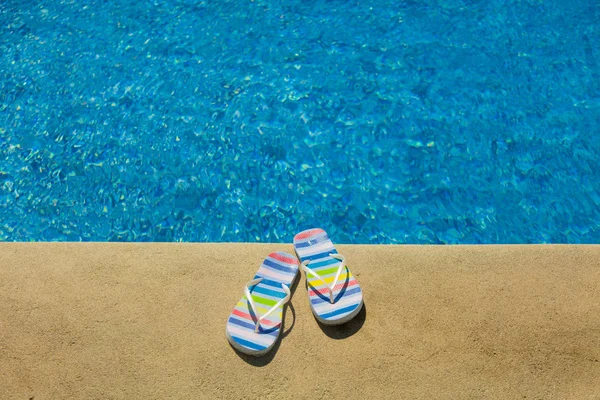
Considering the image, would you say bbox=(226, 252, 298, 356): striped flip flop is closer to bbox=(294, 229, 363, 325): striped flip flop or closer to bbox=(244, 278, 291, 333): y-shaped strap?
bbox=(244, 278, 291, 333): y-shaped strap

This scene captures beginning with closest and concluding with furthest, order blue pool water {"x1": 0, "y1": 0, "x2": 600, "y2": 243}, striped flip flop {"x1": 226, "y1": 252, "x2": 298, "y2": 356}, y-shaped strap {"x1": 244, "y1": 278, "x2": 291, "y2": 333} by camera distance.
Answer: striped flip flop {"x1": 226, "y1": 252, "x2": 298, "y2": 356} → y-shaped strap {"x1": 244, "y1": 278, "x2": 291, "y2": 333} → blue pool water {"x1": 0, "y1": 0, "x2": 600, "y2": 243}

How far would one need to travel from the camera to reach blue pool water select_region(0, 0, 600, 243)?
497cm

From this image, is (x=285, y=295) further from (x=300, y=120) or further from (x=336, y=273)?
(x=300, y=120)

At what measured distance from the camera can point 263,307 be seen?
369cm

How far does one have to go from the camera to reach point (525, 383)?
3.30m

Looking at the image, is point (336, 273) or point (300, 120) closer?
point (336, 273)

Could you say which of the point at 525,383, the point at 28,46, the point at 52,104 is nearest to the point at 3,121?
the point at 52,104

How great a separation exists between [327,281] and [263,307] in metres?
0.46

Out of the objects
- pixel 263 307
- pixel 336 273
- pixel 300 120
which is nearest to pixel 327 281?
pixel 336 273

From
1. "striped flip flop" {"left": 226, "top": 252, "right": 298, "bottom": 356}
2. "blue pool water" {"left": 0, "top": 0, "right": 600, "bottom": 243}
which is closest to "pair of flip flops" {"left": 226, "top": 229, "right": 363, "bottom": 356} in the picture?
"striped flip flop" {"left": 226, "top": 252, "right": 298, "bottom": 356}

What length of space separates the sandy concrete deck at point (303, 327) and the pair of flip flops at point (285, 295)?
8cm

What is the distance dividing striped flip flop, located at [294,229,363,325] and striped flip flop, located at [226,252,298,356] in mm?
132

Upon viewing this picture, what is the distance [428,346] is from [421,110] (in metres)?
2.85

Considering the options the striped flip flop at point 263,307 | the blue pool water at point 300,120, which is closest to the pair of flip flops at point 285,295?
the striped flip flop at point 263,307
